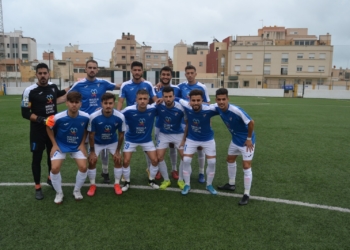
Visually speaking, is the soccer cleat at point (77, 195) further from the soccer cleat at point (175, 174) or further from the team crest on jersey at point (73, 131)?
the soccer cleat at point (175, 174)

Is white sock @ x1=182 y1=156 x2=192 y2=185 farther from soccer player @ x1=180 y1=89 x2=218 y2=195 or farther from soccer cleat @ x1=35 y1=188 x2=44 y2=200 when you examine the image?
soccer cleat @ x1=35 y1=188 x2=44 y2=200

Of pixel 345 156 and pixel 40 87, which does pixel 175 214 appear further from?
pixel 345 156

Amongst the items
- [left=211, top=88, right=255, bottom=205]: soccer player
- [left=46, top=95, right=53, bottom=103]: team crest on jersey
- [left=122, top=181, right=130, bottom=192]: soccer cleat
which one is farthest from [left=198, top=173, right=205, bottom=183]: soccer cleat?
[left=46, top=95, right=53, bottom=103]: team crest on jersey

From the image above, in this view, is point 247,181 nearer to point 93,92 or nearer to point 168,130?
point 168,130

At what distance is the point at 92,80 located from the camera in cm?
531

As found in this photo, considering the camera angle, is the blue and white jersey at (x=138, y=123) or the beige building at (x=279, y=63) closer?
the blue and white jersey at (x=138, y=123)

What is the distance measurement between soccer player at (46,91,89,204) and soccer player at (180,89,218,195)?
1.60 metres

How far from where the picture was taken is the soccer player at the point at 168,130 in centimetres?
499

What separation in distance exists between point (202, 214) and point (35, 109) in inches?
117

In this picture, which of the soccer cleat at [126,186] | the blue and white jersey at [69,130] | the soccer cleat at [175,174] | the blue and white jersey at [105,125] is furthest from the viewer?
the soccer cleat at [175,174]

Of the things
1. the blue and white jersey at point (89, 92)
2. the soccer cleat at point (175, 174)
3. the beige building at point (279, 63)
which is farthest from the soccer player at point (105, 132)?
the beige building at point (279, 63)

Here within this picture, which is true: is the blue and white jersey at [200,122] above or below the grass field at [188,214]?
above

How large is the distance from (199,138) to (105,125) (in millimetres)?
1529

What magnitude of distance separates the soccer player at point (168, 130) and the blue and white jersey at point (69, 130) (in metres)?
1.31
